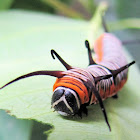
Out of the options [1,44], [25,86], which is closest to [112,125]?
[25,86]

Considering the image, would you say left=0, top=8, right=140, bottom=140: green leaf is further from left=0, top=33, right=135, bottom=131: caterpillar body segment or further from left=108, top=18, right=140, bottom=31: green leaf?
left=108, top=18, right=140, bottom=31: green leaf

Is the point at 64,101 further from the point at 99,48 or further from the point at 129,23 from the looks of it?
the point at 129,23

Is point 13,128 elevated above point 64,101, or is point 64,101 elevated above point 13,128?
point 64,101

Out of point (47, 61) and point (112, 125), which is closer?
point (112, 125)

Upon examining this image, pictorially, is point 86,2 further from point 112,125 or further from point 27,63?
point 112,125

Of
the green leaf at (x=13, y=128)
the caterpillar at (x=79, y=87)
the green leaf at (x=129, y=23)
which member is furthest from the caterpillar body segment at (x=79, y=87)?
the green leaf at (x=129, y=23)

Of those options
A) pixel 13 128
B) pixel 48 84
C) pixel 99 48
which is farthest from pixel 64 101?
pixel 99 48
